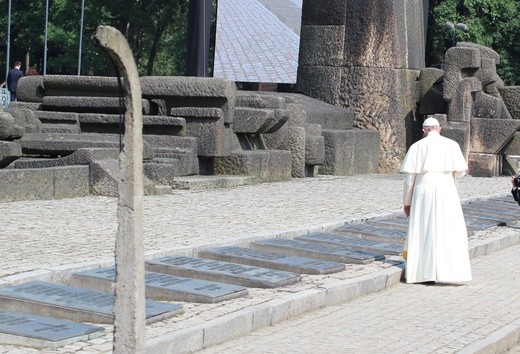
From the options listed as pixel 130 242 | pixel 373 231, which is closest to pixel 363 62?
pixel 373 231

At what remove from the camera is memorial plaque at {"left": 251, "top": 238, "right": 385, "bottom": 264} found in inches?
480

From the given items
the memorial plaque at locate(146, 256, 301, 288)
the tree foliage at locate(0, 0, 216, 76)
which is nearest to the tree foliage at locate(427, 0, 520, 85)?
the tree foliage at locate(0, 0, 216, 76)

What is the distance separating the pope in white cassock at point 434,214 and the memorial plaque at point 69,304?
12.0ft

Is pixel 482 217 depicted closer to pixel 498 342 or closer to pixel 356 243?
pixel 356 243

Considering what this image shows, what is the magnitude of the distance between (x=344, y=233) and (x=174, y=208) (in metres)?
2.53

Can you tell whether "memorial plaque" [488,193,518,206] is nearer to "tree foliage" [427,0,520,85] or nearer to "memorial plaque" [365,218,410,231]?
"memorial plaque" [365,218,410,231]

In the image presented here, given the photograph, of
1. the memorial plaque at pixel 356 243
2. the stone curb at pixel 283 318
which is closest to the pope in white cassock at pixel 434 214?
the stone curb at pixel 283 318

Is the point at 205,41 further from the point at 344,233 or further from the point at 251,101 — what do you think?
the point at 344,233

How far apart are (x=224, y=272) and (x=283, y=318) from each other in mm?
1285

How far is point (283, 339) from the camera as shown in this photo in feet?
27.9

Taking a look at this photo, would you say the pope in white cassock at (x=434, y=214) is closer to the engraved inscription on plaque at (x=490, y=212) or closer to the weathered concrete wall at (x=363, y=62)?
the engraved inscription on plaque at (x=490, y=212)

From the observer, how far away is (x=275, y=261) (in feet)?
37.5

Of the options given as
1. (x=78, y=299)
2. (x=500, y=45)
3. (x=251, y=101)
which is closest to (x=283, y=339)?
(x=78, y=299)

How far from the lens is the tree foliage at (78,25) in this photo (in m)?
55.1
